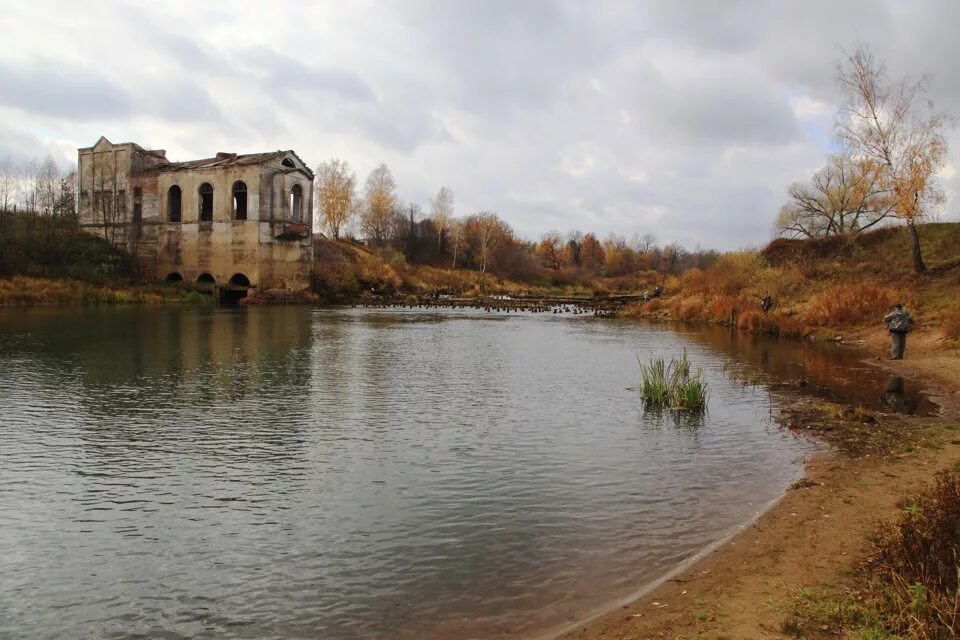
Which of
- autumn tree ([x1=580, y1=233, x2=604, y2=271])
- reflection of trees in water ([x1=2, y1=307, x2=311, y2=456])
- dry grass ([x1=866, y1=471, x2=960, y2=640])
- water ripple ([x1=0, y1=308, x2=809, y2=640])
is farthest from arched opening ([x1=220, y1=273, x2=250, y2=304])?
autumn tree ([x1=580, y1=233, x2=604, y2=271])

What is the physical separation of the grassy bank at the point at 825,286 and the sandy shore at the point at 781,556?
18.9 meters

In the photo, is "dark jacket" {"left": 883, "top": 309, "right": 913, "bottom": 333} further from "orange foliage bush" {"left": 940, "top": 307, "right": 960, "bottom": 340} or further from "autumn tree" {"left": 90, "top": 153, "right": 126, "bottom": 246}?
"autumn tree" {"left": 90, "top": 153, "right": 126, "bottom": 246}

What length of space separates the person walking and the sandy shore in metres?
13.4

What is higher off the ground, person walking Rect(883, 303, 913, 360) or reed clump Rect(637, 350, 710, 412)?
person walking Rect(883, 303, 913, 360)

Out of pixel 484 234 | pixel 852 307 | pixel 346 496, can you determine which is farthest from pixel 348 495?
pixel 484 234

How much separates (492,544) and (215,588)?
297cm

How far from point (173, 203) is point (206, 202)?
10.0ft

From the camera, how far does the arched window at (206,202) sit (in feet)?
212

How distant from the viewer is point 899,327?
23.3 m

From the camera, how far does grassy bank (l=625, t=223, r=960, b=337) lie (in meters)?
34.2

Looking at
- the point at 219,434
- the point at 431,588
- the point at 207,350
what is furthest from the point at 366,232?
the point at 431,588

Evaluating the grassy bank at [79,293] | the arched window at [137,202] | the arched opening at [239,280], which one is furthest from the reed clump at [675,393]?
the arched window at [137,202]

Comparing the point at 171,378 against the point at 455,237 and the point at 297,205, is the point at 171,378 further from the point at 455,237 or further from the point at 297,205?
the point at 455,237

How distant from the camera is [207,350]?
2481 cm
